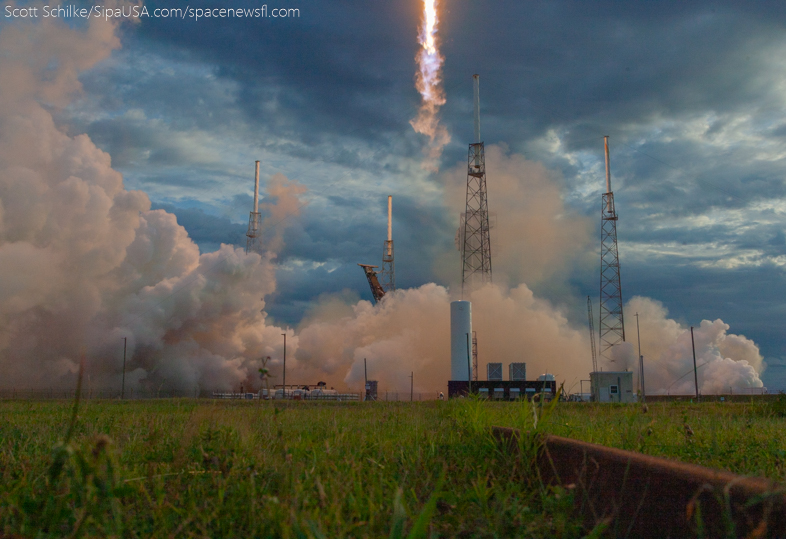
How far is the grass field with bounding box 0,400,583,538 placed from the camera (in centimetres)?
299

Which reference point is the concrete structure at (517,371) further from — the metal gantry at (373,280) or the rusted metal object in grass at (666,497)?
the rusted metal object in grass at (666,497)

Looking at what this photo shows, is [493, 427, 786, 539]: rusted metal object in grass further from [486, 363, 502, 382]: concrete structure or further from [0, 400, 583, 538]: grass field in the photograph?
[486, 363, 502, 382]: concrete structure

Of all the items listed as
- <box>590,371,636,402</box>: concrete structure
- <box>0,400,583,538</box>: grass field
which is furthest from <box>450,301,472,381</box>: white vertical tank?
<box>0,400,583,538</box>: grass field

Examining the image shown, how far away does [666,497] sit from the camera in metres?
3.15

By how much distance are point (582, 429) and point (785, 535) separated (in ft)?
14.8

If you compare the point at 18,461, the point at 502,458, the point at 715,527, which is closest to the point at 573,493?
the point at 715,527

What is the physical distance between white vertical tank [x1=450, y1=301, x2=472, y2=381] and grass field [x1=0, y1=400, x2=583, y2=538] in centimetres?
→ 4258

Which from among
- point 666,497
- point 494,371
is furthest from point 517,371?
point 666,497

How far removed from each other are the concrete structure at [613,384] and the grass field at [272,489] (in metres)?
46.8

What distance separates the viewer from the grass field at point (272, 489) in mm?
2988

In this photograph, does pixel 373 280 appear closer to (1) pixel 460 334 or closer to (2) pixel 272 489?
(1) pixel 460 334

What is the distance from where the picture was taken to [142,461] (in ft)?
16.9

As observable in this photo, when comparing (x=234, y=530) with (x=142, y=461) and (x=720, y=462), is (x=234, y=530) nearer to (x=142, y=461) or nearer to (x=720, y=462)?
(x=142, y=461)

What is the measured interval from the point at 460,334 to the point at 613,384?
1386cm
